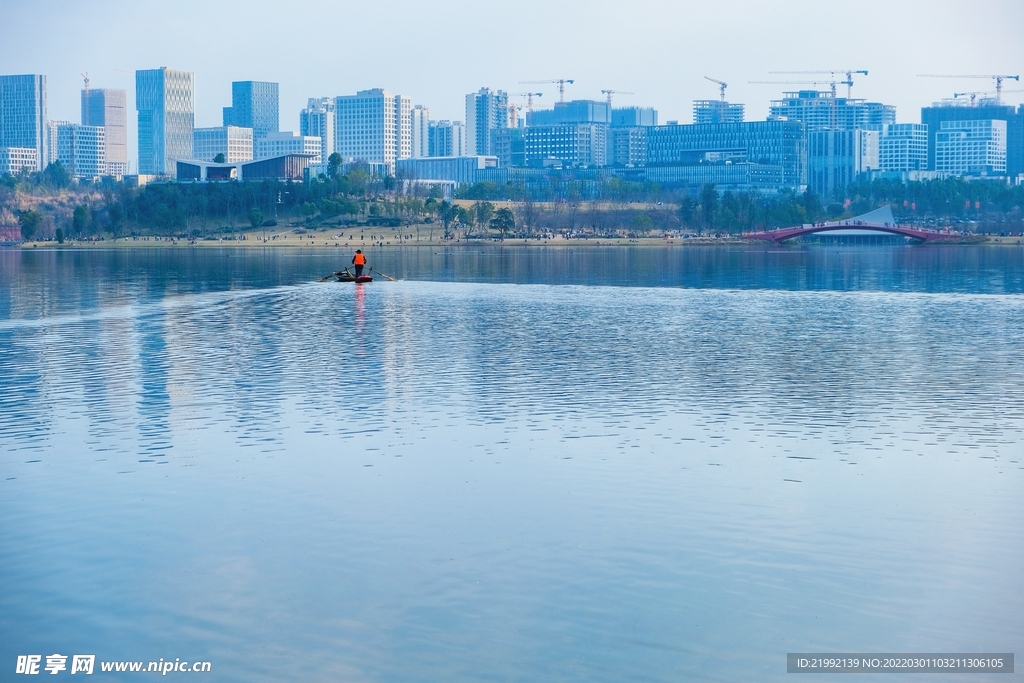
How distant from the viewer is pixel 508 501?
29375 millimetres

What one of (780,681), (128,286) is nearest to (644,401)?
(780,681)

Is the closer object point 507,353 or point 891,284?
point 507,353

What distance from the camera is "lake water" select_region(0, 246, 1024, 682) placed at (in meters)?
21.2

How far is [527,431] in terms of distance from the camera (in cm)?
3725

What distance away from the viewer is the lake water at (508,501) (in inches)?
836

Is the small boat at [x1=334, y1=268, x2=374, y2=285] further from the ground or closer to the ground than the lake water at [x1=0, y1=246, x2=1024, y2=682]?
further from the ground

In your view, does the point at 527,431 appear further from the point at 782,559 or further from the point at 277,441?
the point at 782,559

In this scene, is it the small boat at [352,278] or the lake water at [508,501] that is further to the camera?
the small boat at [352,278]

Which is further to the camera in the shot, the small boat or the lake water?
the small boat

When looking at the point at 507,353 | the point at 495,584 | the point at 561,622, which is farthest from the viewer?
the point at 507,353

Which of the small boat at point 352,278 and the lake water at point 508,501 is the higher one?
the small boat at point 352,278

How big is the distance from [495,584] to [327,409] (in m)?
18.5

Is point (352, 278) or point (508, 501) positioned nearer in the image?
point (508, 501)

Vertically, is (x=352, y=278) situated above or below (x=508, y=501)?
above
